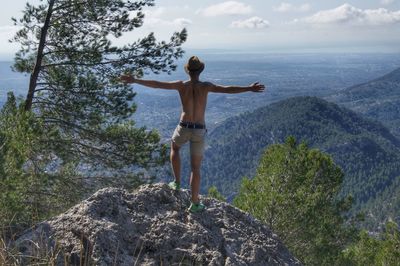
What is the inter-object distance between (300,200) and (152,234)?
38.2 ft

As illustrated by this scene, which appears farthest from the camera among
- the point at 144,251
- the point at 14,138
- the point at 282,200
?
the point at 282,200

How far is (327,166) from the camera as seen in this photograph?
1753 centimetres

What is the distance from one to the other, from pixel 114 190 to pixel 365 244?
18.9m

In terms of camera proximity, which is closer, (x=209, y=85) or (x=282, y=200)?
(x=209, y=85)

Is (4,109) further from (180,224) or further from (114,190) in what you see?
(180,224)

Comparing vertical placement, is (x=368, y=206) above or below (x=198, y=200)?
below

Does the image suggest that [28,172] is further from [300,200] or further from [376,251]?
[376,251]

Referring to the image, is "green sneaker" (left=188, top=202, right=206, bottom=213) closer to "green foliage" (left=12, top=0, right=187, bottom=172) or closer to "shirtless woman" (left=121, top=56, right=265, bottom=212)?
"shirtless woman" (left=121, top=56, right=265, bottom=212)

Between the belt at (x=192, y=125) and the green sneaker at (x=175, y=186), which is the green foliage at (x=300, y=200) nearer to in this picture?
the green sneaker at (x=175, y=186)

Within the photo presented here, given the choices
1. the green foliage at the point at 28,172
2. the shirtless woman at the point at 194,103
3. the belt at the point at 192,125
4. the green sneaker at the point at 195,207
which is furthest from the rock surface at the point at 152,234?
the green foliage at the point at 28,172

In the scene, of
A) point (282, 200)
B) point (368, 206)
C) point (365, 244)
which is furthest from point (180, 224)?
point (368, 206)

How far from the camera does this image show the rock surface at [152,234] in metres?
4.58

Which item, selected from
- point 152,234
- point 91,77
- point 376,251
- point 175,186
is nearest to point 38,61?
point 91,77

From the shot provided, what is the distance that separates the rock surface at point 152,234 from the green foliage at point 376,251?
14004mm
